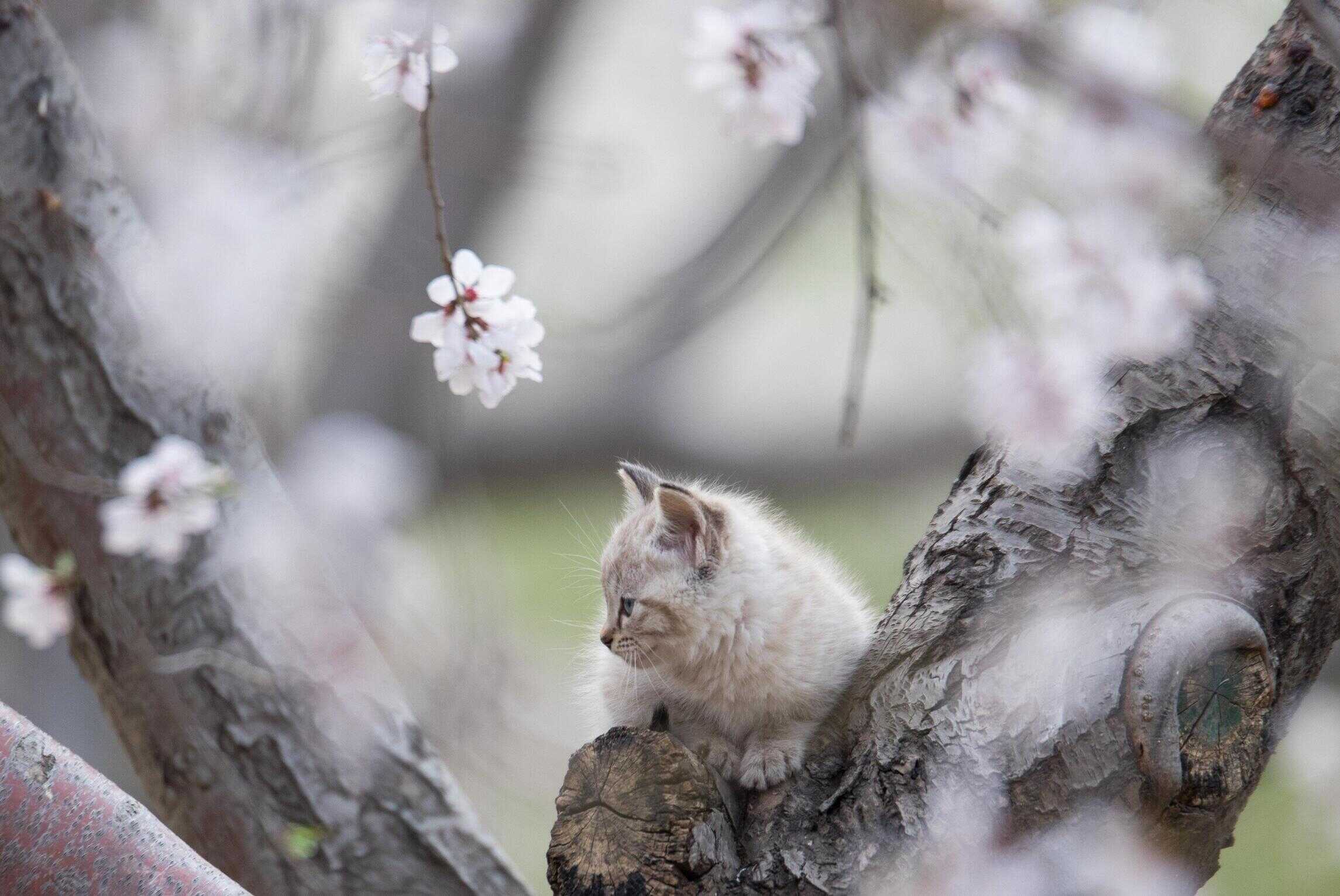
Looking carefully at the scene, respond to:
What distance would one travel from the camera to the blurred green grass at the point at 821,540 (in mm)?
3445

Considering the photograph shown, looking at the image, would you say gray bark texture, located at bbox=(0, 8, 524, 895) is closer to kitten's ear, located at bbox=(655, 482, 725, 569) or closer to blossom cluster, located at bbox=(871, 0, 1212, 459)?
kitten's ear, located at bbox=(655, 482, 725, 569)

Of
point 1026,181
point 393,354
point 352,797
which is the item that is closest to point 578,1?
point 393,354

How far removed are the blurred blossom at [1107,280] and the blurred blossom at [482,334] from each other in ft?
2.45

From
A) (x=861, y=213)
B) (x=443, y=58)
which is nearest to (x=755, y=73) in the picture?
(x=861, y=213)

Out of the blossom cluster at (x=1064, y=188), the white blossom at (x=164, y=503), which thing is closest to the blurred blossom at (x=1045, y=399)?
the blossom cluster at (x=1064, y=188)

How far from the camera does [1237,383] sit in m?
1.28

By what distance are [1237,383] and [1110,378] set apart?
14cm

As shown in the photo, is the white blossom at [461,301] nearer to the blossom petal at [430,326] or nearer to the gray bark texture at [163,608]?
the blossom petal at [430,326]

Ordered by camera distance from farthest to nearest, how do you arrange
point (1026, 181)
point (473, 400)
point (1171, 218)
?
1. point (473, 400)
2. point (1026, 181)
3. point (1171, 218)

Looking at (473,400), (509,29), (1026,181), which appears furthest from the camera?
(473,400)

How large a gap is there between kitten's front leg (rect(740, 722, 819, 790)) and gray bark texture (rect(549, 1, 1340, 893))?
0.02 m

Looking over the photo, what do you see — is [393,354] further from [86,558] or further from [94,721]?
[86,558]

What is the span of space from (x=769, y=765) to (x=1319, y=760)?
295cm

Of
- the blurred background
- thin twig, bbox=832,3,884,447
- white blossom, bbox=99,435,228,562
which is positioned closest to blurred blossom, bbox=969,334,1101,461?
thin twig, bbox=832,3,884,447
